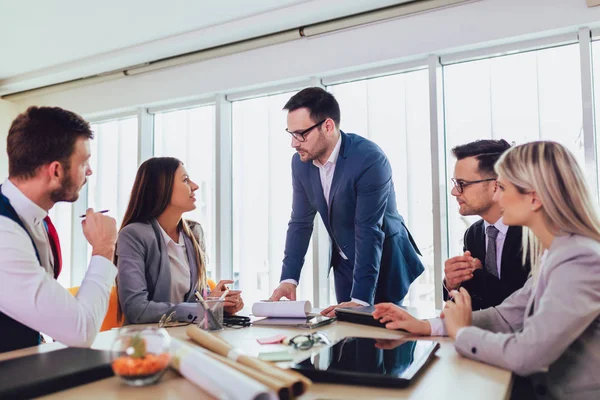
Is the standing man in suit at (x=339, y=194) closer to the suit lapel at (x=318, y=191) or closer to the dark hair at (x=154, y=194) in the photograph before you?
the suit lapel at (x=318, y=191)

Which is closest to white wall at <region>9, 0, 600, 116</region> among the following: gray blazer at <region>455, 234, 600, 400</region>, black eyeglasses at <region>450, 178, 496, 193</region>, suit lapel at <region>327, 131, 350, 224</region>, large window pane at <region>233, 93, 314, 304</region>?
large window pane at <region>233, 93, 314, 304</region>

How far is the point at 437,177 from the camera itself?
3.45 metres

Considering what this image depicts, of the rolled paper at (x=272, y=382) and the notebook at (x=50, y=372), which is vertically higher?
the rolled paper at (x=272, y=382)

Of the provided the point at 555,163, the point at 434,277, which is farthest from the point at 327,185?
the point at 555,163

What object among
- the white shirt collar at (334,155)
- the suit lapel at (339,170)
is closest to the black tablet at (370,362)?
the suit lapel at (339,170)

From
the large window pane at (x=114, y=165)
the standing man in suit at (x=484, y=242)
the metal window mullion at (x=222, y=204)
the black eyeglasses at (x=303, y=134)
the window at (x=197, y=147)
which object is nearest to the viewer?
the standing man in suit at (x=484, y=242)

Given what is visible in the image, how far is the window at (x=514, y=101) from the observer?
3.13m

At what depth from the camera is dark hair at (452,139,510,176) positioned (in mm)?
2393

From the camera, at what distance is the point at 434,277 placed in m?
3.50

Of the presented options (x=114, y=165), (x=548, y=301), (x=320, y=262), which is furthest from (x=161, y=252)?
(x=114, y=165)

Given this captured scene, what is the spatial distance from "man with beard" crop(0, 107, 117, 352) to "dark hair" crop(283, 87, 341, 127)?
1203 millimetres

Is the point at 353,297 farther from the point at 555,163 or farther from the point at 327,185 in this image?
the point at 555,163

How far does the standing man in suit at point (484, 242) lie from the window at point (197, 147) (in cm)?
263

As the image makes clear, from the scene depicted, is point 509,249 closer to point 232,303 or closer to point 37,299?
point 232,303
